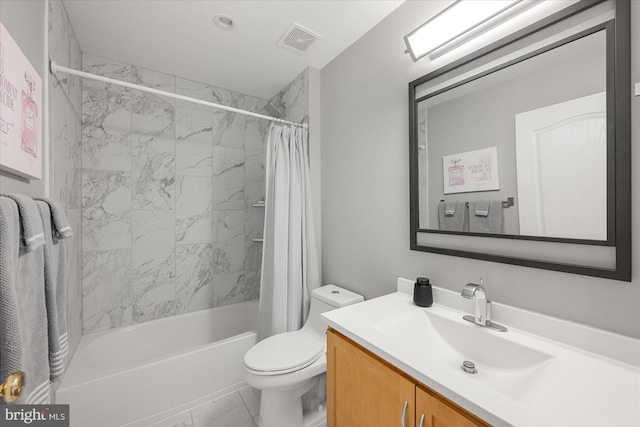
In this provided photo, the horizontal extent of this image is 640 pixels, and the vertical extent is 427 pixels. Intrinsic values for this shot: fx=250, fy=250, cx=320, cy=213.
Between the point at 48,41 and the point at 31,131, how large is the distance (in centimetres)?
62

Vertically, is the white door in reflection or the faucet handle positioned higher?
the white door in reflection

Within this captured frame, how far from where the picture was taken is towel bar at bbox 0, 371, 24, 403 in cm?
51

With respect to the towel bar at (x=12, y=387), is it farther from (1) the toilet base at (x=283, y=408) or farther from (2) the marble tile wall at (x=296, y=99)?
(2) the marble tile wall at (x=296, y=99)

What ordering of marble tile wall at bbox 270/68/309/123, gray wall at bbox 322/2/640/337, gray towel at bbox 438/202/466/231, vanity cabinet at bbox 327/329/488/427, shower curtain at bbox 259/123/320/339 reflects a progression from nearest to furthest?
vanity cabinet at bbox 327/329/488/427 → gray wall at bbox 322/2/640/337 → gray towel at bbox 438/202/466/231 → shower curtain at bbox 259/123/320/339 → marble tile wall at bbox 270/68/309/123

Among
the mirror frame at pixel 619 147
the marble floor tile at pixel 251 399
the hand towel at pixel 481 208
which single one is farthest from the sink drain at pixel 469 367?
the marble floor tile at pixel 251 399

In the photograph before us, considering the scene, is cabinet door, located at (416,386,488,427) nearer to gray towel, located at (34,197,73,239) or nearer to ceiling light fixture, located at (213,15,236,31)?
gray towel, located at (34,197,73,239)

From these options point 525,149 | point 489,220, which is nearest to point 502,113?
point 525,149

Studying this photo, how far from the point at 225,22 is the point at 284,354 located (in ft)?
6.54

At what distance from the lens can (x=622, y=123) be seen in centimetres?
73

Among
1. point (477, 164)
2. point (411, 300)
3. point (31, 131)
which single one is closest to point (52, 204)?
point (31, 131)

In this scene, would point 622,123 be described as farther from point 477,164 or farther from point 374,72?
point 374,72

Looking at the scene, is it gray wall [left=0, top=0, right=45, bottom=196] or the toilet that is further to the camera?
the toilet

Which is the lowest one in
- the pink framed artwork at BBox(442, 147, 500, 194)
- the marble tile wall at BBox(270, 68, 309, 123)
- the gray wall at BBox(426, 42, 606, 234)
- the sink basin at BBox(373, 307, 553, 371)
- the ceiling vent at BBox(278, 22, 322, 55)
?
the sink basin at BBox(373, 307, 553, 371)

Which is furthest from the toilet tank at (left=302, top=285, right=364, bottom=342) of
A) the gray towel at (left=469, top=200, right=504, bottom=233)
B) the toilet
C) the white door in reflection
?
the white door in reflection
